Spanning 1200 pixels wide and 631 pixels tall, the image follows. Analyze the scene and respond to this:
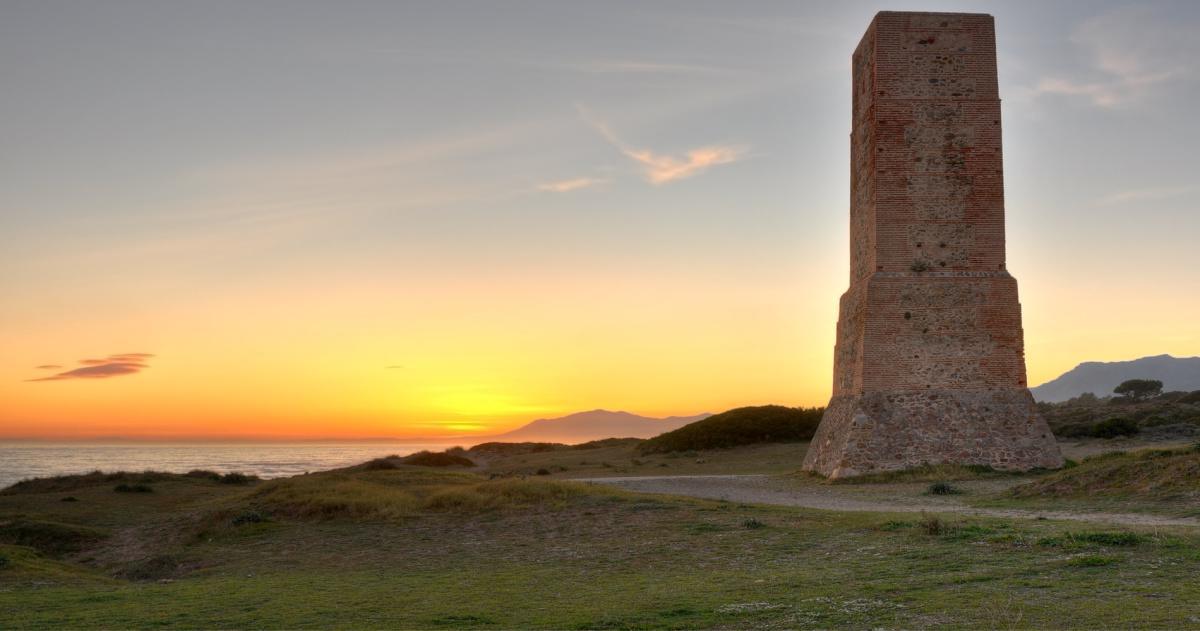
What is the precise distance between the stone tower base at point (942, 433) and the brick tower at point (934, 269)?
3cm

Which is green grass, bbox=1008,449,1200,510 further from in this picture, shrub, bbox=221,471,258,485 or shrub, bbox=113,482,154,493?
shrub, bbox=221,471,258,485

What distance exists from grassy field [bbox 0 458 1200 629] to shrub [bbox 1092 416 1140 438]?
25.5 metres

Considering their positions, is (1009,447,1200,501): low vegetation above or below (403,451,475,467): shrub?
above

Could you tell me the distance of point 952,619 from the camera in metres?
7.73

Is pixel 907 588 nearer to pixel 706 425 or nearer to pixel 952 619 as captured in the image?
pixel 952 619

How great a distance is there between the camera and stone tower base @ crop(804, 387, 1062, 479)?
24.3 m

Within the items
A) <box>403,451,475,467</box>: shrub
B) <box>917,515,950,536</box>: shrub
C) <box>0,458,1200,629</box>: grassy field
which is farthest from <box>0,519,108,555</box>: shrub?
<box>403,451,475,467</box>: shrub

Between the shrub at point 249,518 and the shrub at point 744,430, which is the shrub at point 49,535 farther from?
the shrub at point 744,430

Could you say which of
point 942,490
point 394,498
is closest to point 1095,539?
point 942,490

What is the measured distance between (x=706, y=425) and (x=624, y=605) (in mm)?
39010

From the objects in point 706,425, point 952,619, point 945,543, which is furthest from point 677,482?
point 706,425

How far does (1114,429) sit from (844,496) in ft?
69.9

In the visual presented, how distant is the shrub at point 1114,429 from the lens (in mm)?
35250

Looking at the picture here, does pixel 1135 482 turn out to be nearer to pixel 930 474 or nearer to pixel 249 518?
pixel 930 474
